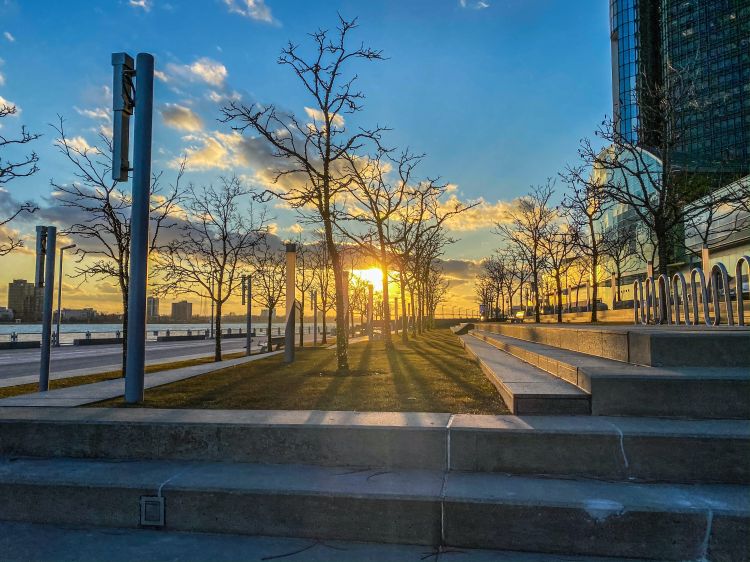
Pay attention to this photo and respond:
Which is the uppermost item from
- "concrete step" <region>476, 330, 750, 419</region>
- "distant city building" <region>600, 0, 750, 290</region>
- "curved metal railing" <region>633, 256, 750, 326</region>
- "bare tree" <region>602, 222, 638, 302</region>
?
"distant city building" <region>600, 0, 750, 290</region>

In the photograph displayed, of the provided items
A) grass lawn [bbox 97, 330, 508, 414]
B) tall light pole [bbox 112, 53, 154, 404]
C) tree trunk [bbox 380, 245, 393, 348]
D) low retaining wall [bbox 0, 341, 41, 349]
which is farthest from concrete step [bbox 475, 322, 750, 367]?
low retaining wall [bbox 0, 341, 41, 349]

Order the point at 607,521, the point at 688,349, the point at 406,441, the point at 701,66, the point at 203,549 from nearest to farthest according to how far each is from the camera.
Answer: the point at 607,521 < the point at 203,549 < the point at 406,441 < the point at 688,349 < the point at 701,66

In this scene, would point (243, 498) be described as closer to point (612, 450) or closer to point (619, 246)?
point (612, 450)

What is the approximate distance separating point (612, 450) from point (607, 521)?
0.72 m

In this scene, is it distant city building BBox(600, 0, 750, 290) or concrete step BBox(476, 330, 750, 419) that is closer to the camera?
concrete step BBox(476, 330, 750, 419)

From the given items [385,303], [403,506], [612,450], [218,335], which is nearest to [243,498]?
[403,506]

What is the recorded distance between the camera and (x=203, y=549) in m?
3.32

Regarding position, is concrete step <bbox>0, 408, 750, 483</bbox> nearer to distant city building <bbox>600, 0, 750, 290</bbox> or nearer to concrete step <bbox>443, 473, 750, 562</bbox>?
concrete step <bbox>443, 473, 750, 562</bbox>

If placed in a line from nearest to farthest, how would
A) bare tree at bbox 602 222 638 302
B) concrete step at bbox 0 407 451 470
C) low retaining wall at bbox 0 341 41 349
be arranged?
concrete step at bbox 0 407 451 470 → bare tree at bbox 602 222 638 302 → low retaining wall at bbox 0 341 41 349

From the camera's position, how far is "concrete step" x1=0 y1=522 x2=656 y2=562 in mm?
3133

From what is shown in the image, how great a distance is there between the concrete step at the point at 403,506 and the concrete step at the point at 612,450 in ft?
0.47

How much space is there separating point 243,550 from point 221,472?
31.1 inches

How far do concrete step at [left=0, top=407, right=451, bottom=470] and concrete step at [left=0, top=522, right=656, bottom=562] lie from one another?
754mm

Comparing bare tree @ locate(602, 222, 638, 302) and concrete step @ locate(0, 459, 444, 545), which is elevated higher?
bare tree @ locate(602, 222, 638, 302)
